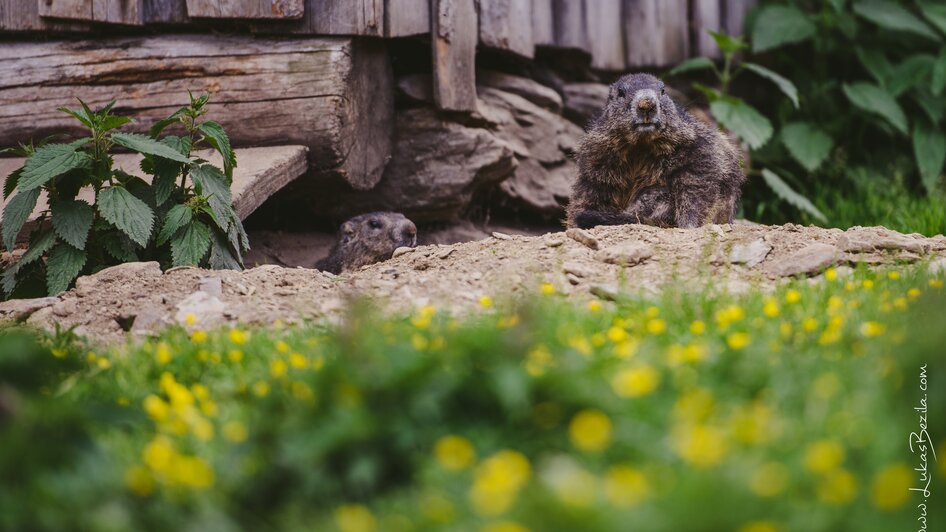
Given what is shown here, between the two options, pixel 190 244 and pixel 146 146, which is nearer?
pixel 146 146

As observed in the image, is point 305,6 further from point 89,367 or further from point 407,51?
point 89,367

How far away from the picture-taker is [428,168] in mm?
7734

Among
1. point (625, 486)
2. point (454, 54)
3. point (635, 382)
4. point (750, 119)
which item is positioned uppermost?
point (454, 54)

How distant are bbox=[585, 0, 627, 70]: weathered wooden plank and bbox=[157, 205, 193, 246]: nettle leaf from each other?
4404 millimetres

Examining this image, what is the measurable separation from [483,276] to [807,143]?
208 inches

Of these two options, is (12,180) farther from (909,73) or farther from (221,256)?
(909,73)

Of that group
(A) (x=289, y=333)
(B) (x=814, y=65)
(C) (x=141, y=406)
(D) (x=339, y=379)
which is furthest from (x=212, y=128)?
(B) (x=814, y=65)

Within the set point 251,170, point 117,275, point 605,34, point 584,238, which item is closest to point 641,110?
point 584,238

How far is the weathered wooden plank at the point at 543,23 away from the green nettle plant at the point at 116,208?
3403mm

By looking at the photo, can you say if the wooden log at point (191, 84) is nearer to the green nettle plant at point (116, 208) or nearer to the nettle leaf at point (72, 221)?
the green nettle plant at point (116, 208)

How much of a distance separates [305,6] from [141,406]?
4.02m

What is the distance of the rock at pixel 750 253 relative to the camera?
489cm

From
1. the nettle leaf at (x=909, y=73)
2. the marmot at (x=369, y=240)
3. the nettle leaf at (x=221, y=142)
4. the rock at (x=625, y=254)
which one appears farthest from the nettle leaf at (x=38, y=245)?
the nettle leaf at (x=909, y=73)

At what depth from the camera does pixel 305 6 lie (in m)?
6.66
